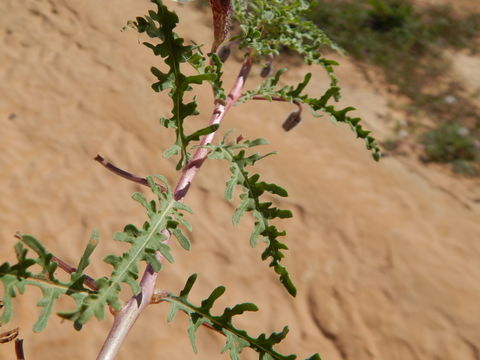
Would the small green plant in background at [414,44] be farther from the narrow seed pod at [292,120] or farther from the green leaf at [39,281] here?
the green leaf at [39,281]

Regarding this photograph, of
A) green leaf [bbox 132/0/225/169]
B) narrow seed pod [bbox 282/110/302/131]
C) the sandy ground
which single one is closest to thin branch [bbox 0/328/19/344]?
green leaf [bbox 132/0/225/169]

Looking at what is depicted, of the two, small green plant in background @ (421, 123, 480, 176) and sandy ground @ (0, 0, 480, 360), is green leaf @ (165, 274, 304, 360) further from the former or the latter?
small green plant in background @ (421, 123, 480, 176)

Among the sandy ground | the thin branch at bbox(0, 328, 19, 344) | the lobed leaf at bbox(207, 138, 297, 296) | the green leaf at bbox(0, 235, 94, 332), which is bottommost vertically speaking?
the thin branch at bbox(0, 328, 19, 344)

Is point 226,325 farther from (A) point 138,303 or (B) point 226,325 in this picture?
(A) point 138,303

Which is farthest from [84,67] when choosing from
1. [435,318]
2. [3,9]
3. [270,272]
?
[435,318]

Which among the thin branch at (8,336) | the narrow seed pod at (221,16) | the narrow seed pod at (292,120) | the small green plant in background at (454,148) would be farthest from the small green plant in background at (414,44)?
the thin branch at (8,336)

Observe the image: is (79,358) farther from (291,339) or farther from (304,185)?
(304,185)

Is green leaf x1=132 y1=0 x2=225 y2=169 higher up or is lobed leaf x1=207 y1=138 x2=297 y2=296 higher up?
green leaf x1=132 y1=0 x2=225 y2=169
